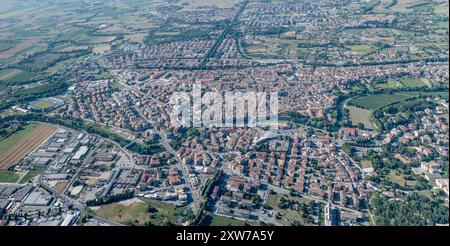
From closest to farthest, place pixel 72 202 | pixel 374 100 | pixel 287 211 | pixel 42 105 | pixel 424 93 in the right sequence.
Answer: pixel 287 211 → pixel 72 202 → pixel 374 100 → pixel 424 93 → pixel 42 105

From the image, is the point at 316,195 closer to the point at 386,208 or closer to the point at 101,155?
the point at 386,208

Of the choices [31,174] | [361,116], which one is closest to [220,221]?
[31,174]

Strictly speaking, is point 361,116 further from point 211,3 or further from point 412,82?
point 211,3

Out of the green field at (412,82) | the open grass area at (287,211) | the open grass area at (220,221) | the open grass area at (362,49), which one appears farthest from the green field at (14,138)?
the open grass area at (362,49)

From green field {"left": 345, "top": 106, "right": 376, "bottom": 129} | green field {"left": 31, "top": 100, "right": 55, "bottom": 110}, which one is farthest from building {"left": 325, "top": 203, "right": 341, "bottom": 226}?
green field {"left": 31, "top": 100, "right": 55, "bottom": 110}
